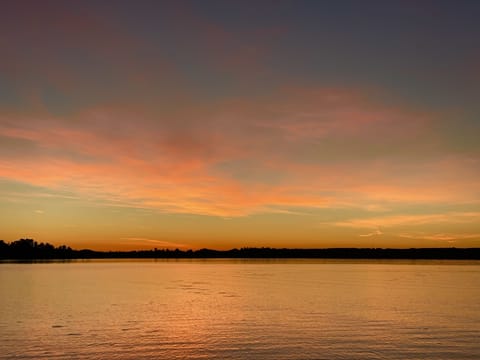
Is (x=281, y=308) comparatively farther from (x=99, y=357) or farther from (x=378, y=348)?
(x=99, y=357)

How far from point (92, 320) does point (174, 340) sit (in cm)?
1494

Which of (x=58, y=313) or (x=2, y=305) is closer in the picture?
(x=58, y=313)

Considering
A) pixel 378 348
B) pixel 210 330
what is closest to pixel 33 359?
pixel 210 330

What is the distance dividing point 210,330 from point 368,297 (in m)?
39.6

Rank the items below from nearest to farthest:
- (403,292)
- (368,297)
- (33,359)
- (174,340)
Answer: (33,359)
(174,340)
(368,297)
(403,292)

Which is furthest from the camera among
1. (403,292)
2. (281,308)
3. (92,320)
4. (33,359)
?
(403,292)

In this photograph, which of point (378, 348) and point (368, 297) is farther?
point (368, 297)

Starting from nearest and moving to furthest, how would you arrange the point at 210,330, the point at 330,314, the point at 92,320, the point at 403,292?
1. the point at 210,330
2. the point at 92,320
3. the point at 330,314
4. the point at 403,292

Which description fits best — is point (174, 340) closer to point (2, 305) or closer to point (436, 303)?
point (2, 305)

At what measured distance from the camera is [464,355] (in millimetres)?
36250

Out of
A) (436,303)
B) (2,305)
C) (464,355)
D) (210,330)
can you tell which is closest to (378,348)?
(464,355)

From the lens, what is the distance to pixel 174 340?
42062 mm

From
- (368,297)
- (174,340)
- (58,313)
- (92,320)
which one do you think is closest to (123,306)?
(58,313)

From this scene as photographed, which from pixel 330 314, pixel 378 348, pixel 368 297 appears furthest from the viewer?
pixel 368 297
